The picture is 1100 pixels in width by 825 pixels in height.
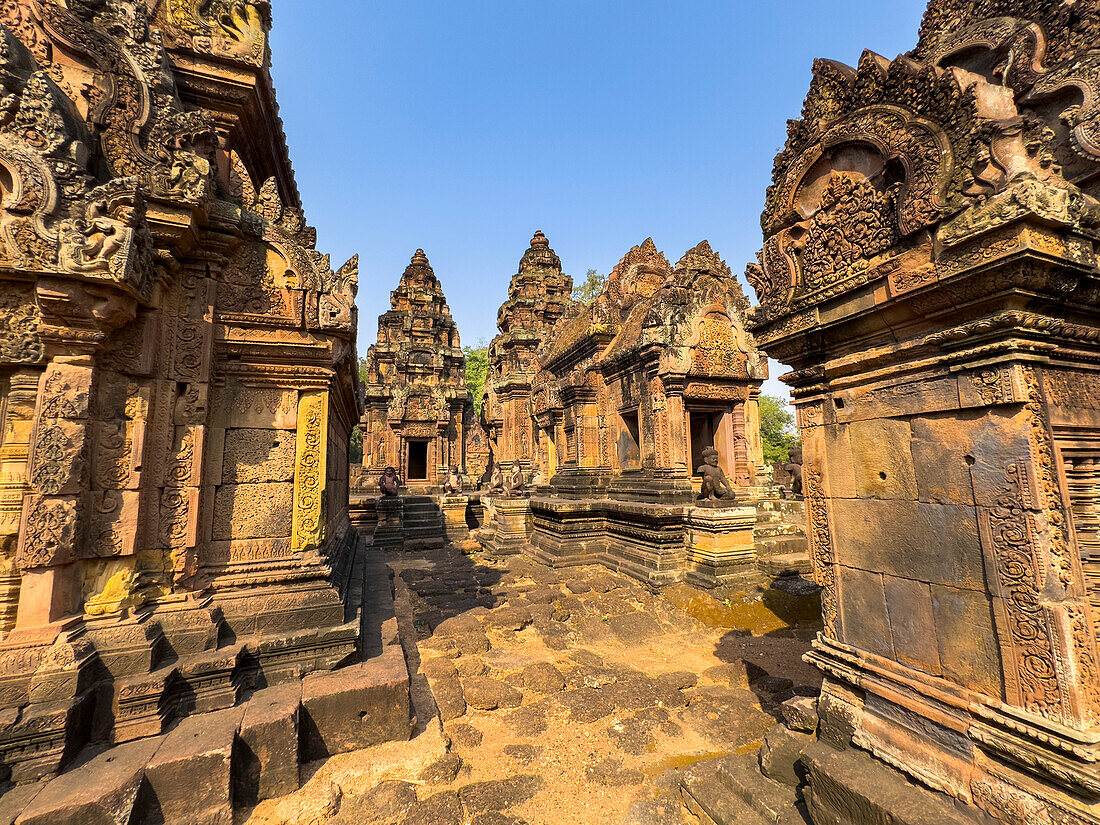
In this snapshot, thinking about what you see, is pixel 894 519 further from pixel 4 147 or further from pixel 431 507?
pixel 431 507

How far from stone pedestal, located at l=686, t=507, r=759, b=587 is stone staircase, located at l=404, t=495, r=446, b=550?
7.70 m

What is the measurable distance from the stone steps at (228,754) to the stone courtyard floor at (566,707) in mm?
179

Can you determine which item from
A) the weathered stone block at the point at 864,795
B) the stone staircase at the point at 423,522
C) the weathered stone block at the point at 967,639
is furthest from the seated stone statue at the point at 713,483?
the stone staircase at the point at 423,522

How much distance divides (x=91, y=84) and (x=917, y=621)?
273 inches

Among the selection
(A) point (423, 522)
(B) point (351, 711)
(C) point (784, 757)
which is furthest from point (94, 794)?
(A) point (423, 522)

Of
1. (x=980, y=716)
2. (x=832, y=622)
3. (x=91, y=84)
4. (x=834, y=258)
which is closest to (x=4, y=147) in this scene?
(x=91, y=84)

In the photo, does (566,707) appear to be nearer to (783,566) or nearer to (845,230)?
(845,230)

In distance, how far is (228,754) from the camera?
9.34 ft

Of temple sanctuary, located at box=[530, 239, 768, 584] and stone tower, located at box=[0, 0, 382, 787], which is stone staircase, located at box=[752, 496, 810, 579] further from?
stone tower, located at box=[0, 0, 382, 787]

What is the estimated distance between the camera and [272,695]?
346 centimetres

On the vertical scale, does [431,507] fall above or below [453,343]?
below

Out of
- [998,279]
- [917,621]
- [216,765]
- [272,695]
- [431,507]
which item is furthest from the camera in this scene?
[431,507]

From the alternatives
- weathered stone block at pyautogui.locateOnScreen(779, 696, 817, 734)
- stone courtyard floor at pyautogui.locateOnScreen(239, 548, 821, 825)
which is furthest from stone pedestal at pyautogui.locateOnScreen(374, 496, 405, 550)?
weathered stone block at pyautogui.locateOnScreen(779, 696, 817, 734)

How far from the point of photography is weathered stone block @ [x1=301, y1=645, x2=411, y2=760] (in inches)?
132
